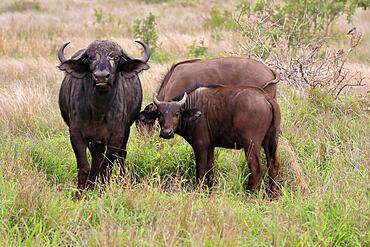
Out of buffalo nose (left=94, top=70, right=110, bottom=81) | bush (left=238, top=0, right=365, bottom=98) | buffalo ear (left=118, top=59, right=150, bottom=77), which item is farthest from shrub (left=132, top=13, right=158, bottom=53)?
buffalo nose (left=94, top=70, right=110, bottom=81)

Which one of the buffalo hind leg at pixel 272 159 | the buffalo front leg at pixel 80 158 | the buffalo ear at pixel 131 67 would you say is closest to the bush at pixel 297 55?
the buffalo hind leg at pixel 272 159

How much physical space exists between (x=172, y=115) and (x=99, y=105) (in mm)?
738

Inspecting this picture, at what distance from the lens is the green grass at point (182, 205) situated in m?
4.57

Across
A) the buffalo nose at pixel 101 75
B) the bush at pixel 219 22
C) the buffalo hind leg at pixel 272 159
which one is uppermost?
the buffalo nose at pixel 101 75

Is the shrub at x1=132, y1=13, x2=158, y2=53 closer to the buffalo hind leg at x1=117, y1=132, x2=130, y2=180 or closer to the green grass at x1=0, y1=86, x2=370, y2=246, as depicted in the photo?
the green grass at x1=0, y1=86, x2=370, y2=246

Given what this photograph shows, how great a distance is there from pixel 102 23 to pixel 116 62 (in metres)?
14.7

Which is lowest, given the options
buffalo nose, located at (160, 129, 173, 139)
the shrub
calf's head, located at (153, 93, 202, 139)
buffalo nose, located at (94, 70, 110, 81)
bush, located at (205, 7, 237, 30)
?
bush, located at (205, 7, 237, 30)

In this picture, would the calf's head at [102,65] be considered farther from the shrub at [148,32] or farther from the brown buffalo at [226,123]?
the shrub at [148,32]

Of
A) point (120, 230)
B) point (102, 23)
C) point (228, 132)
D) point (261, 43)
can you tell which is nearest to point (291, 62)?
point (261, 43)

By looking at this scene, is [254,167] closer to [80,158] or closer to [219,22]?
[80,158]

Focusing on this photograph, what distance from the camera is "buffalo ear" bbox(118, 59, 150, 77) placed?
245 inches

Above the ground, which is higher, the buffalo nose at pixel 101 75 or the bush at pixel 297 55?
the buffalo nose at pixel 101 75

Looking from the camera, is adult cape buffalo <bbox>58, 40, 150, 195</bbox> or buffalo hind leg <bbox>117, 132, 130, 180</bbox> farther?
buffalo hind leg <bbox>117, 132, 130, 180</bbox>

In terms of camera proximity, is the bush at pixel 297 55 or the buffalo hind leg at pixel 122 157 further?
the bush at pixel 297 55
